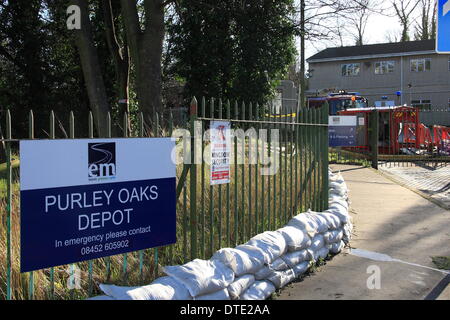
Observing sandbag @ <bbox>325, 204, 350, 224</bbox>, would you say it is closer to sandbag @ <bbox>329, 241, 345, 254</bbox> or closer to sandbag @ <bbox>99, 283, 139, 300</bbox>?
sandbag @ <bbox>329, 241, 345, 254</bbox>

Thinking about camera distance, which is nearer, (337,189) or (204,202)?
(204,202)

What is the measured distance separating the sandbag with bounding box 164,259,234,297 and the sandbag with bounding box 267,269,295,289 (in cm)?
69

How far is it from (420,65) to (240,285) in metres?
41.1

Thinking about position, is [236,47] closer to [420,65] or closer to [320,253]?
[320,253]

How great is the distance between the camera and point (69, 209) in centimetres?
339

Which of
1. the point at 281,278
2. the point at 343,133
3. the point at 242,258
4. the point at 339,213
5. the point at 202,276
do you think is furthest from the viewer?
the point at 343,133

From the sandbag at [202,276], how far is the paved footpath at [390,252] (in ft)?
2.86

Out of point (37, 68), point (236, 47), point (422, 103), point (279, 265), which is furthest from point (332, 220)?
point (422, 103)

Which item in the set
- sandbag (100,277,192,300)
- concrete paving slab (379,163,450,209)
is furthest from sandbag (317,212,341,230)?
concrete paving slab (379,163,450,209)

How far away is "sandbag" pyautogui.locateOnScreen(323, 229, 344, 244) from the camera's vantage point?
607cm

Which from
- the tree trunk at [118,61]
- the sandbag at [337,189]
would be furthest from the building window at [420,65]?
the sandbag at [337,189]

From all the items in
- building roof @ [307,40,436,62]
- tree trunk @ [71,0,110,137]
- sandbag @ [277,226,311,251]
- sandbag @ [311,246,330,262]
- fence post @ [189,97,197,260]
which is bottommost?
sandbag @ [311,246,330,262]

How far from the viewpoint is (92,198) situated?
11.6 ft
